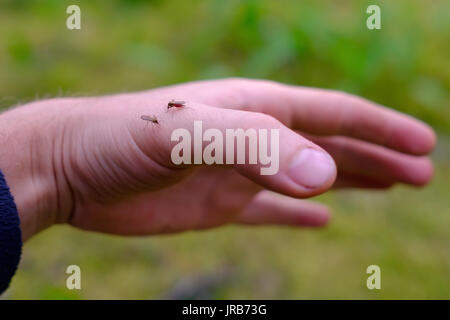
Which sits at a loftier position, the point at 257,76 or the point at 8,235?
the point at 257,76

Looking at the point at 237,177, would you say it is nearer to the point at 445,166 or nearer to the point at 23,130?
the point at 23,130

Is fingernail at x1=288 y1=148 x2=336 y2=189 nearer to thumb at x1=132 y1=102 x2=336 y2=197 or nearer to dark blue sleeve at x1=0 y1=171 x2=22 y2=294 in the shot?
thumb at x1=132 y1=102 x2=336 y2=197

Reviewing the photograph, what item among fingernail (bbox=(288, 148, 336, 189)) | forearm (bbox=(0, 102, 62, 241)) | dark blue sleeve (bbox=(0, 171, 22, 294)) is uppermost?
forearm (bbox=(0, 102, 62, 241))

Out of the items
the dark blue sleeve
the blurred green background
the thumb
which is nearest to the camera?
the thumb

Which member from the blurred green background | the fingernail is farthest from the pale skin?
the blurred green background

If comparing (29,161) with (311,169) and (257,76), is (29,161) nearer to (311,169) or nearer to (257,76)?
(311,169)

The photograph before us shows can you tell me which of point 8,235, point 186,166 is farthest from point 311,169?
point 8,235

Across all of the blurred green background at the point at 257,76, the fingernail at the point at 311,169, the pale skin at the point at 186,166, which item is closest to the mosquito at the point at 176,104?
the pale skin at the point at 186,166
